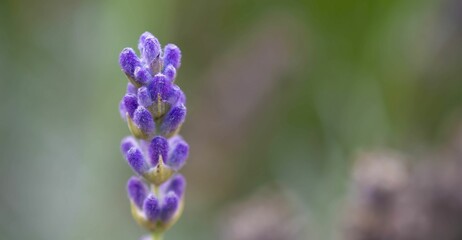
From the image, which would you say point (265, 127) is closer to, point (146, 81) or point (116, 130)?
point (116, 130)

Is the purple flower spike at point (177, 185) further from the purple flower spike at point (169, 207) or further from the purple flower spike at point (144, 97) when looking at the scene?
the purple flower spike at point (144, 97)

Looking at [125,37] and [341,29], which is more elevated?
[341,29]

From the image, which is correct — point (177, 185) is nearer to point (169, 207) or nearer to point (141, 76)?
point (169, 207)

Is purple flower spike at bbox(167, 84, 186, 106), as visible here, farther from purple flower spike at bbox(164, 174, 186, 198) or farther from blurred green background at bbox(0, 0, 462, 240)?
blurred green background at bbox(0, 0, 462, 240)

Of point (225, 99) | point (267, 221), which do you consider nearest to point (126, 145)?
point (267, 221)

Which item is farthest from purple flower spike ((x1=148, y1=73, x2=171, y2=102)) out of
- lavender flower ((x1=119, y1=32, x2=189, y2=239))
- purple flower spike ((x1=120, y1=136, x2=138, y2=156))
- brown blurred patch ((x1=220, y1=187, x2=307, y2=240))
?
brown blurred patch ((x1=220, y1=187, x2=307, y2=240))

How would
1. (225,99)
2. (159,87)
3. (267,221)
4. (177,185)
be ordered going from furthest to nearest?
(225,99) → (267,221) → (177,185) → (159,87)

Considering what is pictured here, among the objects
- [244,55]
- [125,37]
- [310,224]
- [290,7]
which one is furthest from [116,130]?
[290,7]
